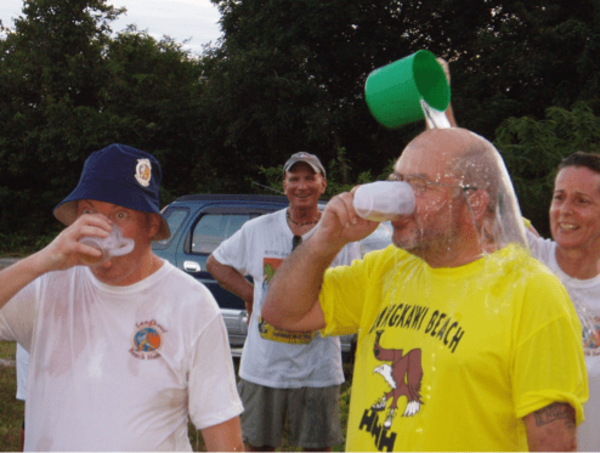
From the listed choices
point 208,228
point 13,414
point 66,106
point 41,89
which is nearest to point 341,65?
point 66,106

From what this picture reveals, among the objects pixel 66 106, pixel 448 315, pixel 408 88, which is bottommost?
pixel 448 315

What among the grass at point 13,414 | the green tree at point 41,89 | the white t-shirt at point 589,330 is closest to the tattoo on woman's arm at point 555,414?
the white t-shirt at point 589,330

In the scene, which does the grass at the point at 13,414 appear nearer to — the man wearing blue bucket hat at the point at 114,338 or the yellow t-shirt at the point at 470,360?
the man wearing blue bucket hat at the point at 114,338

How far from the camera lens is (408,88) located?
2.16 m

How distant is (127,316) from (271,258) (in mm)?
2022

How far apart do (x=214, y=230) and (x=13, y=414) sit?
8.55 feet

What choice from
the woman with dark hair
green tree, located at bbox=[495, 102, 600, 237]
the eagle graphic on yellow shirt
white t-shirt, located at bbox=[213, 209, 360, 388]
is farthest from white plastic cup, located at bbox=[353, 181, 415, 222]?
green tree, located at bbox=[495, 102, 600, 237]

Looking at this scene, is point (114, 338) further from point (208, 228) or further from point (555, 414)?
point (208, 228)

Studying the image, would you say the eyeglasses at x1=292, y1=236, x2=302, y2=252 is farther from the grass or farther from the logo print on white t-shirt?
the logo print on white t-shirt

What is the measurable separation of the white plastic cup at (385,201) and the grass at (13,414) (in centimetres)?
259

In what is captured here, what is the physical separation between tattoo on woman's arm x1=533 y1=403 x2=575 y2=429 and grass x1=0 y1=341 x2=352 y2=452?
279 cm

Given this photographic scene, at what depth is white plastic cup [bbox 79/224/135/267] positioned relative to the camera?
178 centimetres

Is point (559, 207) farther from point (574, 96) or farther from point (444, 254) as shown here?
point (574, 96)

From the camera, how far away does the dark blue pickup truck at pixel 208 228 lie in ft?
21.1
